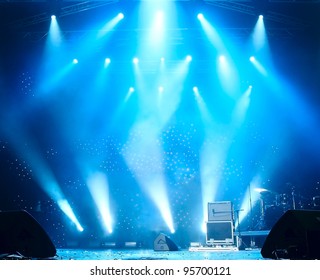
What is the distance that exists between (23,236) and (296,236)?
5.58ft

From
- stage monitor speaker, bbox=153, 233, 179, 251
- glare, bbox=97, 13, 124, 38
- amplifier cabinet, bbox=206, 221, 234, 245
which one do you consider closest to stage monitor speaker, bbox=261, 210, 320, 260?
stage monitor speaker, bbox=153, 233, 179, 251

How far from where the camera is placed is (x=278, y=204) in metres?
6.95

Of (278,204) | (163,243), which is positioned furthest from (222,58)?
(163,243)

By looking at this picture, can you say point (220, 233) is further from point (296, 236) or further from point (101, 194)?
point (296, 236)

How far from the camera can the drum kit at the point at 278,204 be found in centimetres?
674

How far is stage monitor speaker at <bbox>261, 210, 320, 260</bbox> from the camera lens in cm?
195

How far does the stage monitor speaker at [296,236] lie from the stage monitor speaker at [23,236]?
1.43 metres

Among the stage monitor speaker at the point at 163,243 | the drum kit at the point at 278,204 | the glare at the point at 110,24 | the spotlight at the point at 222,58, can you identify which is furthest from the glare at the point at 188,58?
the stage monitor speaker at the point at 163,243

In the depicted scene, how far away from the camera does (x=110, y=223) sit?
319 inches

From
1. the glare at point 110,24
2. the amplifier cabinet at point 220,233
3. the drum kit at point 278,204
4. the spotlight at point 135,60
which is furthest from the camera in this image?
the spotlight at point 135,60

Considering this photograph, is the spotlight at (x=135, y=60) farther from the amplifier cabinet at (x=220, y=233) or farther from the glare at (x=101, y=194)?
the amplifier cabinet at (x=220, y=233)

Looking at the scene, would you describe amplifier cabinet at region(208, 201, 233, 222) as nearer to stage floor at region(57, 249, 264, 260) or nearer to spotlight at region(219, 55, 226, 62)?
stage floor at region(57, 249, 264, 260)

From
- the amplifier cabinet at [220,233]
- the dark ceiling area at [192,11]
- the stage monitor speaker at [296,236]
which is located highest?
the dark ceiling area at [192,11]
